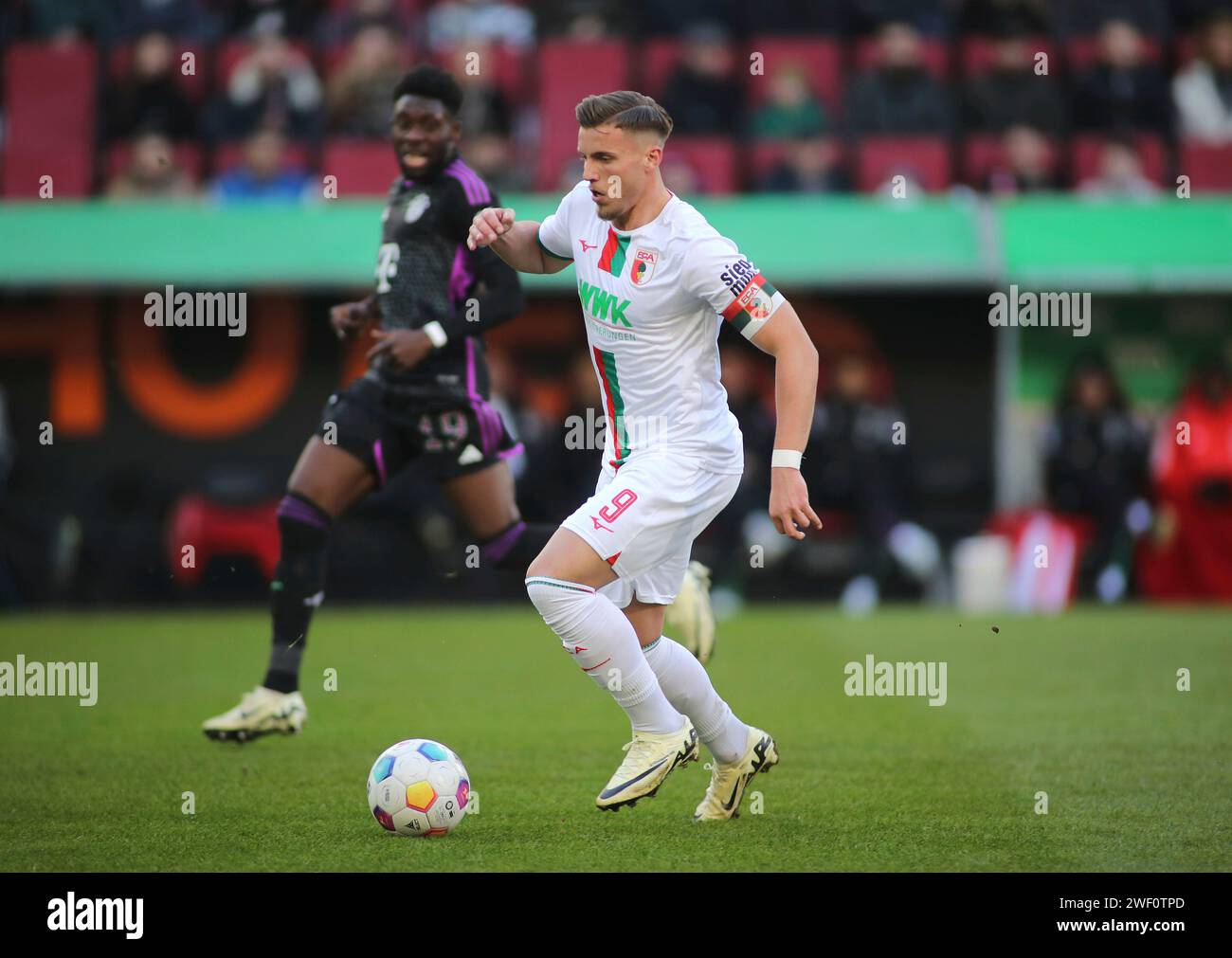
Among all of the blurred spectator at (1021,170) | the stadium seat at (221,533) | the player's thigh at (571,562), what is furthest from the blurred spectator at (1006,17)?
the player's thigh at (571,562)

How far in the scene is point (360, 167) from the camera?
16.4 m

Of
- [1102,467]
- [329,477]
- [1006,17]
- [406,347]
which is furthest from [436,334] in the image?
[1006,17]

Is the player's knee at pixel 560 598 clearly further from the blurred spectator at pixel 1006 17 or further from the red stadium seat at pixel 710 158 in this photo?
the blurred spectator at pixel 1006 17

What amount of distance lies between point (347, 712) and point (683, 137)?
918cm

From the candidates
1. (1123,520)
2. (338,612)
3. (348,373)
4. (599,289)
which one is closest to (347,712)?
(599,289)

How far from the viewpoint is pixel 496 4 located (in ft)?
59.2

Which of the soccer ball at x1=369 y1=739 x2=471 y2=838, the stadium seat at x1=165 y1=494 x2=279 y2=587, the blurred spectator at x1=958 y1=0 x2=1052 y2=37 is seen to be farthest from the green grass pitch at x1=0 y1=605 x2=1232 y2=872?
the blurred spectator at x1=958 y1=0 x2=1052 y2=37

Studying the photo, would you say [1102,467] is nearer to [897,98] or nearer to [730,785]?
[897,98]

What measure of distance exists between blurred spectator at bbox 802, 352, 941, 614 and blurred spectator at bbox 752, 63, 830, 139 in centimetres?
233

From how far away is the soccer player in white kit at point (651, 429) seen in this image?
575cm

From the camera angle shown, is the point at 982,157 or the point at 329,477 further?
the point at 982,157

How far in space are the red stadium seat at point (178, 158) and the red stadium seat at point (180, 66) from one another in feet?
2.05

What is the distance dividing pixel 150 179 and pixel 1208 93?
10.1 metres
